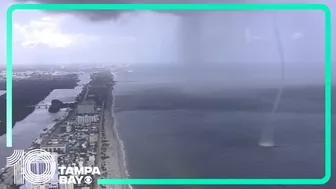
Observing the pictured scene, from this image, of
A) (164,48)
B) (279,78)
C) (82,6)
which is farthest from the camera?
(279,78)

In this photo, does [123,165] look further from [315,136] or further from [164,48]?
[315,136]

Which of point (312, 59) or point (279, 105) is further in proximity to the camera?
point (279, 105)

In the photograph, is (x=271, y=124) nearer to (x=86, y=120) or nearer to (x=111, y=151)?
(x=111, y=151)

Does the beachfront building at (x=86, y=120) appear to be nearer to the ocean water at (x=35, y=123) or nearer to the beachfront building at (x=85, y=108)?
the beachfront building at (x=85, y=108)

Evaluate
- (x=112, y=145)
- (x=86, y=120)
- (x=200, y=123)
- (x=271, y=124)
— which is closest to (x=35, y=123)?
(x=86, y=120)

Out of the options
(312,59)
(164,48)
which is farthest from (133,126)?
(312,59)

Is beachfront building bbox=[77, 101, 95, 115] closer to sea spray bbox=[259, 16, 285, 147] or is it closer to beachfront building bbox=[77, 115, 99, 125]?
beachfront building bbox=[77, 115, 99, 125]

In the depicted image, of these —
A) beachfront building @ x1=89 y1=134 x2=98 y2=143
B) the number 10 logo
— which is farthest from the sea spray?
the number 10 logo
